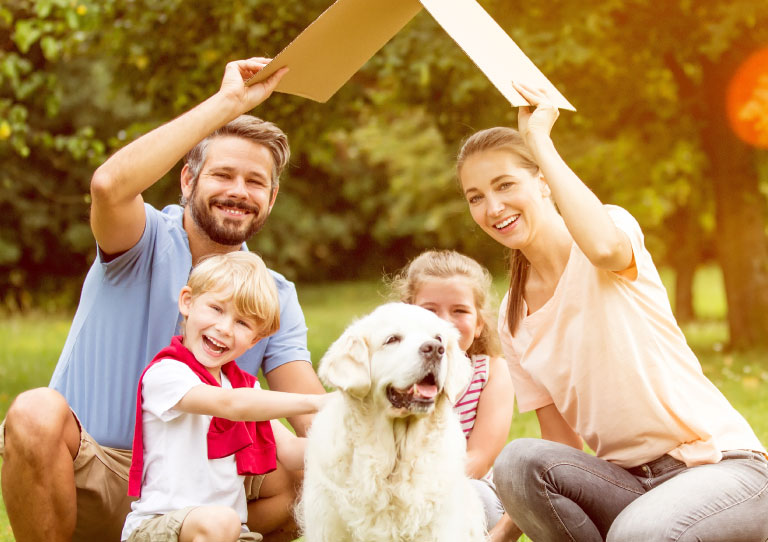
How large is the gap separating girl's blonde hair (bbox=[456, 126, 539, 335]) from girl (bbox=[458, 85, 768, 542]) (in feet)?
0.03

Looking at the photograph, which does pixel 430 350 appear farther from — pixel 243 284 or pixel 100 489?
pixel 100 489

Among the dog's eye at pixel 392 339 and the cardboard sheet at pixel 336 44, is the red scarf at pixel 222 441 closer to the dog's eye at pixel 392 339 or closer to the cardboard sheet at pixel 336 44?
the dog's eye at pixel 392 339

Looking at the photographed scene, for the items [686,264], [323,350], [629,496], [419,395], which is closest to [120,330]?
[419,395]

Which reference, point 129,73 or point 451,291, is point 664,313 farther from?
point 129,73

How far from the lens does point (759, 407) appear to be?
24.2 feet

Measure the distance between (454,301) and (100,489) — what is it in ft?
5.84

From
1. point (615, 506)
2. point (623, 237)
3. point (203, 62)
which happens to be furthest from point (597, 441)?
point (203, 62)

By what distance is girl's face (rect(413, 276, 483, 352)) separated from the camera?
4188 millimetres

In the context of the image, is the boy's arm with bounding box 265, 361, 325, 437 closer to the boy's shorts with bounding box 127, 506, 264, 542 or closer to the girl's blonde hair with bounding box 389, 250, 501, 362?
the girl's blonde hair with bounding box 389, 250, 501, 362

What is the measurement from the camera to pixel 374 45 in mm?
3611

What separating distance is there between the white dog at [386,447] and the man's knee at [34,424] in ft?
3.37

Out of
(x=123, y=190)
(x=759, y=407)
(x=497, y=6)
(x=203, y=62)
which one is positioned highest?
(x=497, y=6)

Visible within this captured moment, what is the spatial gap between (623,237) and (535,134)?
492 mm

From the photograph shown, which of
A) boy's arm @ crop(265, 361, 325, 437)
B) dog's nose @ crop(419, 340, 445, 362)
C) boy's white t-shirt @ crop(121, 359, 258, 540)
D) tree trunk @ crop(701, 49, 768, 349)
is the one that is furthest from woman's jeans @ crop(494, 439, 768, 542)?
tree trunk @ crop(701, 49, 768, 349)
